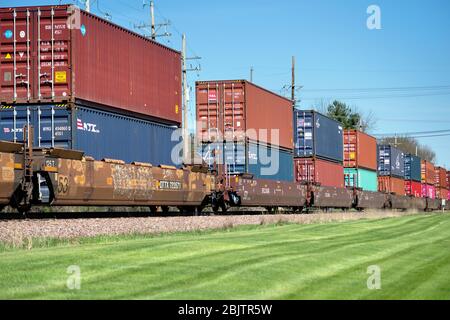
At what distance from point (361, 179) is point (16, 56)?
112 feet

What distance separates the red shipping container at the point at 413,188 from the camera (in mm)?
62969

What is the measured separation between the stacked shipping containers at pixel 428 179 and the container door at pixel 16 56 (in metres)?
57.6

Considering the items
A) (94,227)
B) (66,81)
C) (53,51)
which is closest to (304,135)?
(66,81)

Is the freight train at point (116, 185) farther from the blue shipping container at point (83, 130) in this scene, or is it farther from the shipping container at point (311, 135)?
the shipping container at point (311, 135)

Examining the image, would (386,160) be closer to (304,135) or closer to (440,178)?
(304,135)

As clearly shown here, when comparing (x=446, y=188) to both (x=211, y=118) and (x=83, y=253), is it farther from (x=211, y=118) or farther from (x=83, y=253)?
(x=83, y=253)

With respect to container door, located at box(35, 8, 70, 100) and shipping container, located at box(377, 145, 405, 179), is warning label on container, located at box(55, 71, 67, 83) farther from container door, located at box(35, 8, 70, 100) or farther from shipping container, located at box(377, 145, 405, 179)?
shipping container, located at box(377, 145, 405, 179)

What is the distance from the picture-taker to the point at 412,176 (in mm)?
64312

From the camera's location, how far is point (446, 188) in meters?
85.8

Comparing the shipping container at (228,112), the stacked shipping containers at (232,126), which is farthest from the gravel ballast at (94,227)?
the shipping container at (228,112)

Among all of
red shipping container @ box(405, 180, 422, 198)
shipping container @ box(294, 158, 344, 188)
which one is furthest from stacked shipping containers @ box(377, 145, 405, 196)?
shipping container @ box(294, 158, 344, 188)

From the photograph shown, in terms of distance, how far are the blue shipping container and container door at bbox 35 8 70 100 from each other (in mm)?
599

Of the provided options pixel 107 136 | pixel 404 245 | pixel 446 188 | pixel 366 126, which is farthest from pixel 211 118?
pixel 366 126

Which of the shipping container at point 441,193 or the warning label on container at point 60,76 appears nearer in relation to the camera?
the warning label on container at point 60,76
